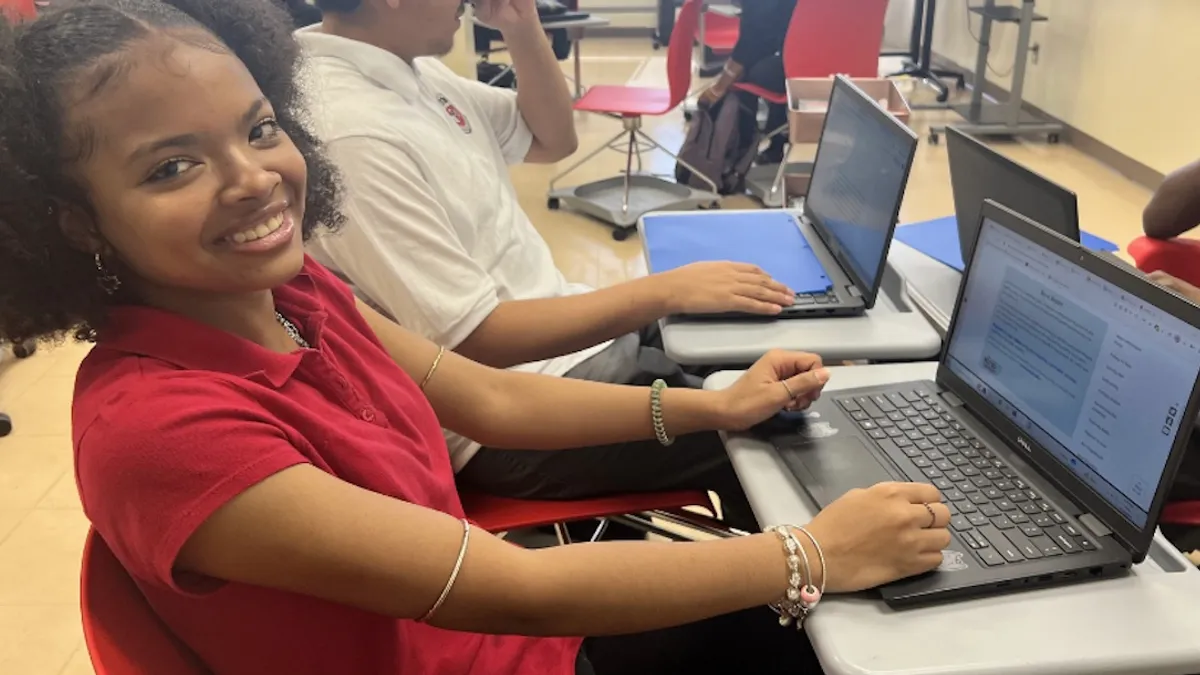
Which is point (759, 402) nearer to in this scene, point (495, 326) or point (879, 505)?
point (879, 505)

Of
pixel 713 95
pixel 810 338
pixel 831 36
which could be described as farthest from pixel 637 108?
pixel 810 338

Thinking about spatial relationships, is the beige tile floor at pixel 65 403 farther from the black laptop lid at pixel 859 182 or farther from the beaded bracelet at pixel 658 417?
the black laptop lid at pixel 859 182

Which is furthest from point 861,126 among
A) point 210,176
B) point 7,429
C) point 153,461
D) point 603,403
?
point 7,429

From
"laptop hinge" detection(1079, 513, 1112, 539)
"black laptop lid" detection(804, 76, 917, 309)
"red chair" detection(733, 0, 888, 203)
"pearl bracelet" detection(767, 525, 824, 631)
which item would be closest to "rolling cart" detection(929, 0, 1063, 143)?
"red chair" detection(733, 0, 888, 203)

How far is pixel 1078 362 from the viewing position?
0.99m

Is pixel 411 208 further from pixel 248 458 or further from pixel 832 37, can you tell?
pixel 832 37

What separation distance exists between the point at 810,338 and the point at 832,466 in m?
0.40

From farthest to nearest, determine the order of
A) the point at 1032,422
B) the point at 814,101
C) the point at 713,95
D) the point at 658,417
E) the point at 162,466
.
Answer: the point at 713,95 → the point at 814,101 → the point at 658,417 → the point at 1032,422 → the point at 162,466

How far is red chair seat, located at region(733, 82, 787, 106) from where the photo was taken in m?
4.21

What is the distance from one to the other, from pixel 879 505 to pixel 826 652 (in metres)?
0.18

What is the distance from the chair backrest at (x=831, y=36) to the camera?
3.91 metres

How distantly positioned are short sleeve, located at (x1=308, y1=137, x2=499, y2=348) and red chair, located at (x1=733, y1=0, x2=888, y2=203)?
8.68 ft

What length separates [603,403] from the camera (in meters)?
1.35

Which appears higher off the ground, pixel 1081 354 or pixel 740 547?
pixel 1081 354
